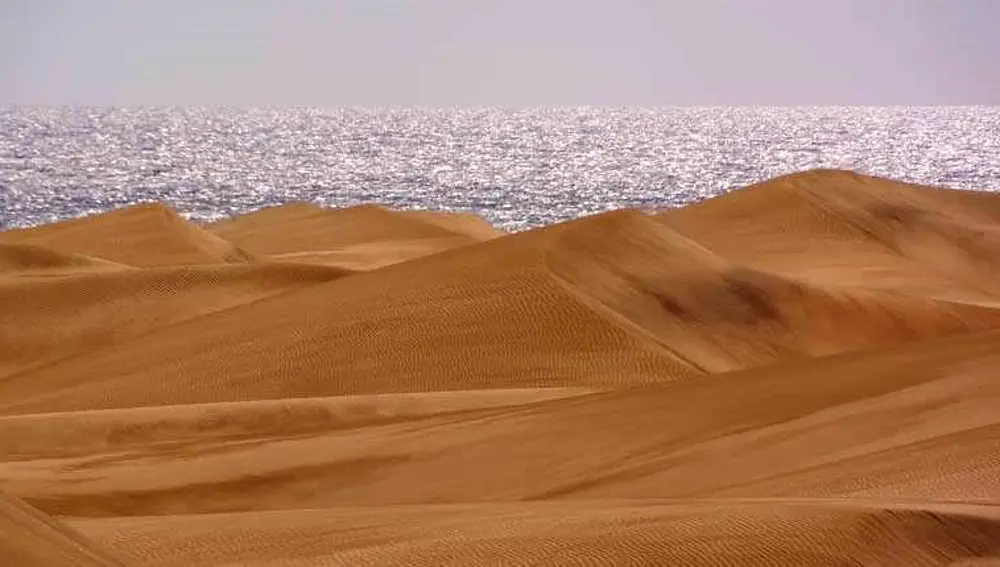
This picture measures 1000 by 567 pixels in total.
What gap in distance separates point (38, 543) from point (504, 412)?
841cm

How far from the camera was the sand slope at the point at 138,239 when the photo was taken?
35.5 metres

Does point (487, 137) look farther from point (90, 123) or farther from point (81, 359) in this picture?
point (81, 359)

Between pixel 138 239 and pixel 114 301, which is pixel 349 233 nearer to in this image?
pixel 138 239

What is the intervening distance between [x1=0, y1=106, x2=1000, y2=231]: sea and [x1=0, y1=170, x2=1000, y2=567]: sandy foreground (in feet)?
106

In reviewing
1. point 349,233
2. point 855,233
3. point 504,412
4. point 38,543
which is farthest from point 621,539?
point 349,233

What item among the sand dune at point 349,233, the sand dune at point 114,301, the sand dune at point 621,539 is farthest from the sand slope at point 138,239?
the sand dune at point 621,539

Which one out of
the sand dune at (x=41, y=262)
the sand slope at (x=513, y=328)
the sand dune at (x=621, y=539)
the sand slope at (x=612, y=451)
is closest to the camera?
the sand dune at (x=621, y=539)

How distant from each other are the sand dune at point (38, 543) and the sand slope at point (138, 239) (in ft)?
90.0

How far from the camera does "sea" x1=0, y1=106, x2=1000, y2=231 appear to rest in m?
68.6

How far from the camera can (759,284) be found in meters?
24.3

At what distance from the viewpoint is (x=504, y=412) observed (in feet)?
47.7

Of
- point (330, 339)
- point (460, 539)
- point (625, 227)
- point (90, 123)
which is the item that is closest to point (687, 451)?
point (460, 539)

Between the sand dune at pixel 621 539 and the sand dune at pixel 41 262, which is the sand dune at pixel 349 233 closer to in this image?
the sand dune at pixel 41 262

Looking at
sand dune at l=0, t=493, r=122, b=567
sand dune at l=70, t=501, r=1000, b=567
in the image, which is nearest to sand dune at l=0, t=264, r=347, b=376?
sand dune at l=70, t=501, r=1000, b=567
